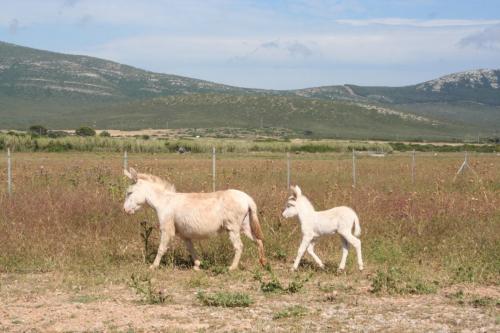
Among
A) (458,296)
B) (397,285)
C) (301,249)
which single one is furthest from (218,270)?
(458,296)

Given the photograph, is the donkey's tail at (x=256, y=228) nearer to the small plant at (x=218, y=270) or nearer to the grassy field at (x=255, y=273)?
the grassy field at (x=255, y=273)

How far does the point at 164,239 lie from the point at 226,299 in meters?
2.66

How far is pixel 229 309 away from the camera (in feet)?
27.2

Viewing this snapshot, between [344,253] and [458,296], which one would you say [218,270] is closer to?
[344,253]

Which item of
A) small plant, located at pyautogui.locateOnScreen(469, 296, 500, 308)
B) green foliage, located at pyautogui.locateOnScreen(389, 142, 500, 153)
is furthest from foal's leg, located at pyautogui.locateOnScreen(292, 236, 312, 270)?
green foliage, located at pyautogui.locateOnScreen(389, 142, 500, 153)

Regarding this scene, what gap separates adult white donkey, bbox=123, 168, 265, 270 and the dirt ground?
0.82 metres

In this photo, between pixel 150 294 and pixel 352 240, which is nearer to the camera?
pixel 150 294

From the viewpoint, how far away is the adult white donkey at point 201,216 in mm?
10859

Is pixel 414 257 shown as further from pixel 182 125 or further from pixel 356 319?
pixel 182 125

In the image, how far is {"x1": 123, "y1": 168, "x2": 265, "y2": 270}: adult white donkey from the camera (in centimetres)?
1086

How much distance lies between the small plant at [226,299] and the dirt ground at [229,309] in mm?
89

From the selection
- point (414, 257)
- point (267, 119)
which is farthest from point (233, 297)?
point (267, 119)

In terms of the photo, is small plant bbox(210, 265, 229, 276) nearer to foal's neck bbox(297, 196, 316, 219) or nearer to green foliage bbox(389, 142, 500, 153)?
foal's neck bbox(297, 196, 316, 219)

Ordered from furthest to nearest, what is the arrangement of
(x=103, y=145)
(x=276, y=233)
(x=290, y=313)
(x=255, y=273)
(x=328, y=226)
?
(x=103, y=145)
(x=276, y=233)
(x=328, y=226)
(x=255, y=273)
(x=290, y=313)
